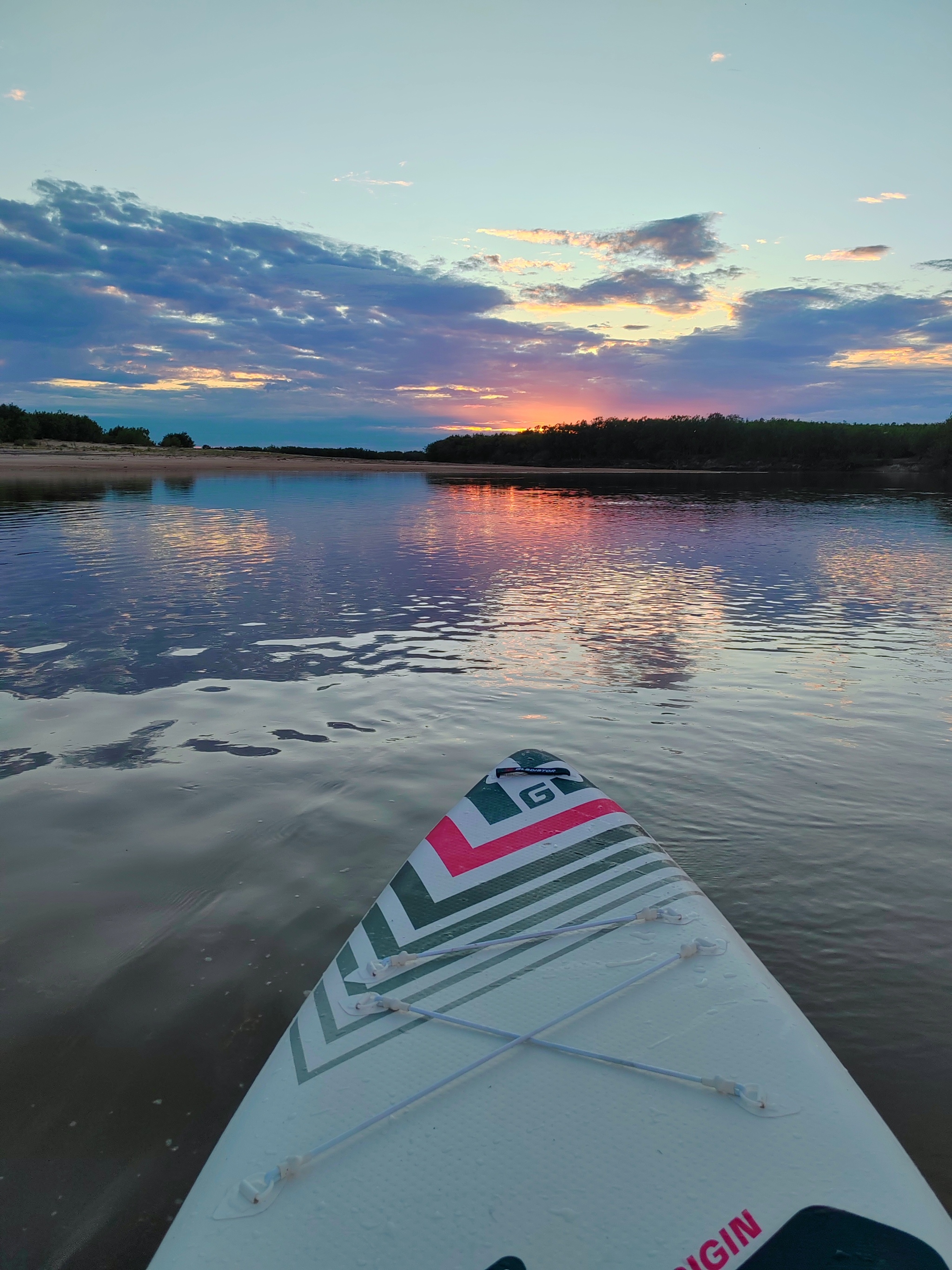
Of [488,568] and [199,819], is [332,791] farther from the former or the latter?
[488,568]

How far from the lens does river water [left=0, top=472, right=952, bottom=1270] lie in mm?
3217

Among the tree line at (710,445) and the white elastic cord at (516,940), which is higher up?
the tree line at (710,445)

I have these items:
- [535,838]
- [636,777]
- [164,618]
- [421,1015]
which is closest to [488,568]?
[164,618]

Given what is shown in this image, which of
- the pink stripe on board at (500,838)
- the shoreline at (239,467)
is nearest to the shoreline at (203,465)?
the shoreline at (239,467)

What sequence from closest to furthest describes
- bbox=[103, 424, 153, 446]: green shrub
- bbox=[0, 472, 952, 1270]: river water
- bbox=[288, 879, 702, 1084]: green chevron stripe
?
bbox=[288, 879, 702, 1084]: green chevron stripe
bbox=[0, 472, 952, 1270]: river water
bbox=[103, 424, 153, 446]: green shrub

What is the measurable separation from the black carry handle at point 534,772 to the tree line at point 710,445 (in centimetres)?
12436

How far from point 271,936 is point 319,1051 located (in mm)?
1378

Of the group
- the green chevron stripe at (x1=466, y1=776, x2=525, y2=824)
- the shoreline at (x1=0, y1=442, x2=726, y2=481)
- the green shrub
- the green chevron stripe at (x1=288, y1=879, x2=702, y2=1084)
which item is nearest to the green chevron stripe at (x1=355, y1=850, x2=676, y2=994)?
the green chevron stripe at (x1=288, y1=879, x2=702, y2=1084)

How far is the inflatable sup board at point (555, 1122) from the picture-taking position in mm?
2197

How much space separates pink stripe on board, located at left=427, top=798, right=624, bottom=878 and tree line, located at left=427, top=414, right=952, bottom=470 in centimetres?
12467

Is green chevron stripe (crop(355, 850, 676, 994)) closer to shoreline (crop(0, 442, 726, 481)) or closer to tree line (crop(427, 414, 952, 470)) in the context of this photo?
shoreline (crop(0, 442, 726, 481))

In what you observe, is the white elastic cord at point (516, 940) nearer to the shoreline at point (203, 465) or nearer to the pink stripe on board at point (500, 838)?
the pink stripe on board at point (500, 838)

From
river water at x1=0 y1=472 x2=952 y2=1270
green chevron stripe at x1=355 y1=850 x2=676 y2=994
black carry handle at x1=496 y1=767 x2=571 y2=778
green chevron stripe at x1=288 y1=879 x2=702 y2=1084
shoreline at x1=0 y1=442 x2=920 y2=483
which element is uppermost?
shoreline at x1=0 y1=442 x2=920 y2=483

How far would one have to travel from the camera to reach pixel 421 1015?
309 cm
